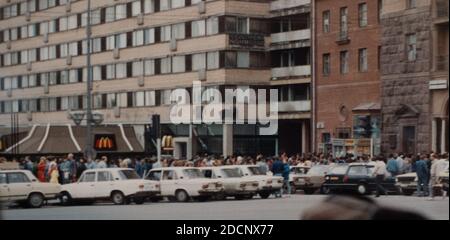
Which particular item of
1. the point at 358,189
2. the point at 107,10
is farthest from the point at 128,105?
the point at 358,189

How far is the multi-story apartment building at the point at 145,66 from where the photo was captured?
437 cm

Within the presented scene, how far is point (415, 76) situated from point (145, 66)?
2520 mm

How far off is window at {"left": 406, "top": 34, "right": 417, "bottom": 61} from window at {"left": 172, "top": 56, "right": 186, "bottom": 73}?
6.14 feet

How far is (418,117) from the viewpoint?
3.15 m

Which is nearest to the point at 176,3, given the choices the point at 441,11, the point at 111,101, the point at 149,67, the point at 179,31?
the point at 179,31

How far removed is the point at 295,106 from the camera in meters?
4.51

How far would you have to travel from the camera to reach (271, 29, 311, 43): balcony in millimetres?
4508

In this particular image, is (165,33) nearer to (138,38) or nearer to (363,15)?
(138,38)

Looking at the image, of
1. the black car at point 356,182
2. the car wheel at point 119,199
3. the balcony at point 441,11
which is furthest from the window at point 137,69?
the balcony at point 441,11

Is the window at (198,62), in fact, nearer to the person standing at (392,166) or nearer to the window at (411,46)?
the person standing at (392,166)

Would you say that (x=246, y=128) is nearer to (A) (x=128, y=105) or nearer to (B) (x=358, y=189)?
(A) (x=128, y=105)

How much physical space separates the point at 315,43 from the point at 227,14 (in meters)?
0.73
